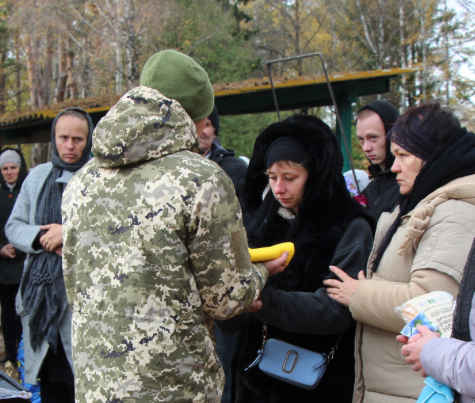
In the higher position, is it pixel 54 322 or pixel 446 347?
pixel 446 347

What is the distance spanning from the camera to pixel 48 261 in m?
2.96

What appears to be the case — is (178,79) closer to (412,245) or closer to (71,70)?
(412,245)

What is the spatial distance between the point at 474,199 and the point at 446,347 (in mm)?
627

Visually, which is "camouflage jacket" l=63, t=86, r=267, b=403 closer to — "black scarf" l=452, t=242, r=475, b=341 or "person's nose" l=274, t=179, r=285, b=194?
"black scarf" l=452, t=242, r=475, b=341

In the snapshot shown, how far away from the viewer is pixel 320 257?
2141 mm

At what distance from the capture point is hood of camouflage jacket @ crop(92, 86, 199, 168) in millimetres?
1492

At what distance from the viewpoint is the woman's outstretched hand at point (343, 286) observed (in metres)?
1.96

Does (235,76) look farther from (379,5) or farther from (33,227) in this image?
(33,227)

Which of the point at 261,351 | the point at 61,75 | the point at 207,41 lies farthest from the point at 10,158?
the point at 61,75

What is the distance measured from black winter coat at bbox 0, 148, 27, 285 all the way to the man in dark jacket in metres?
2.52

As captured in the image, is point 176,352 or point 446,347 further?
point 176,352

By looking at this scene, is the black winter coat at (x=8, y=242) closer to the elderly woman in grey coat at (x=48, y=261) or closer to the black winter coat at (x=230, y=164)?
the elderly woman in grey coat at (x=48, y=261)

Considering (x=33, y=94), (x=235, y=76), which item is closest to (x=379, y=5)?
(x=235, y=76)

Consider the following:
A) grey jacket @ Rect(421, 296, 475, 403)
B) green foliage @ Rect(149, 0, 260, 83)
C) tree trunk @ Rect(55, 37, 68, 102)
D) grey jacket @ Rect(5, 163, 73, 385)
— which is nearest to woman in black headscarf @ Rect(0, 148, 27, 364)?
grey jacket @ Rect(5, 163, 73, 385)
